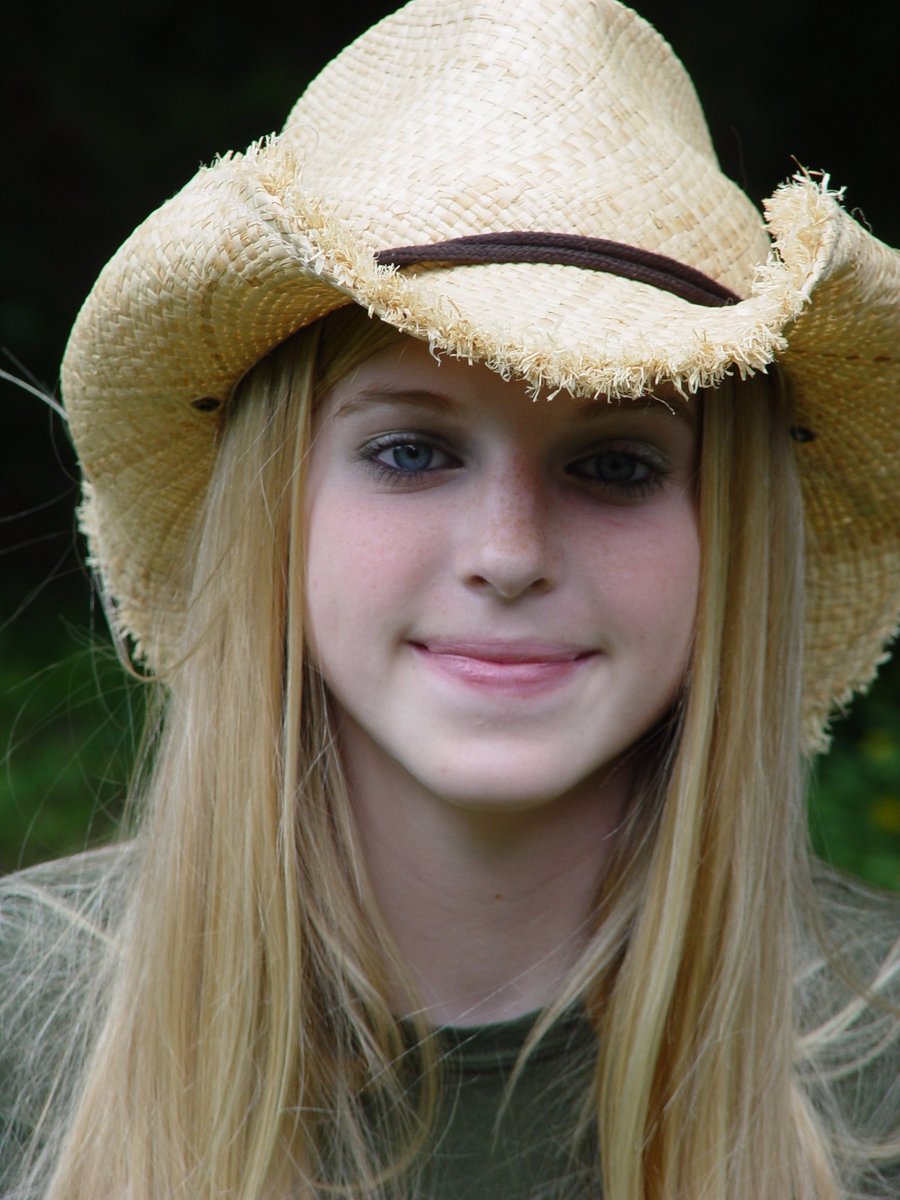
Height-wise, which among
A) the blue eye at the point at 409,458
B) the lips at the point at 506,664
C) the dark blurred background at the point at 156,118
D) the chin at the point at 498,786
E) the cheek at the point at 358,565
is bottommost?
the chin at the point at 498,786

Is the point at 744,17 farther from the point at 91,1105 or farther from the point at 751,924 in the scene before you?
the point at 91,1105

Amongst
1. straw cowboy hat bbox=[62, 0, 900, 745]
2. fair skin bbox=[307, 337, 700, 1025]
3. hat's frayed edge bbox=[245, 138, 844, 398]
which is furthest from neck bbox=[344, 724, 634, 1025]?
hat's frayed edge bbox=[245, 138, 844, 398]

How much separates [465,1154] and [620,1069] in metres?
0.22

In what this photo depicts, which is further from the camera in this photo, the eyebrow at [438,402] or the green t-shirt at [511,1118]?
the green t-shirt at [511,1118]

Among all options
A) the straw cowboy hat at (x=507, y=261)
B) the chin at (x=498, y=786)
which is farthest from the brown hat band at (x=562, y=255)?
the chin at (x=498, y=786)

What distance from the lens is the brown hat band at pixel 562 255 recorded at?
1488mm

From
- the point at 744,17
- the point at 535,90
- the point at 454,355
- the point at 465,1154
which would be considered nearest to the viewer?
the point at 454,355

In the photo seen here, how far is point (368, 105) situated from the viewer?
173 centimetres

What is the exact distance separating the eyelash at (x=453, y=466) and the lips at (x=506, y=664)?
0.61ft

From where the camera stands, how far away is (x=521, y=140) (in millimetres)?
1570

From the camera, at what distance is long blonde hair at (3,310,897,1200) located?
5.44ft

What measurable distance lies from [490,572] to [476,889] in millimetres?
459

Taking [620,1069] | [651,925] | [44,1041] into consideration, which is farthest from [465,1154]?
[44,1041]

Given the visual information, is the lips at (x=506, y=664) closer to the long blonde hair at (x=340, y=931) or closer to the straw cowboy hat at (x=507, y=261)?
the long blonde hair at (x=340, y=931)
